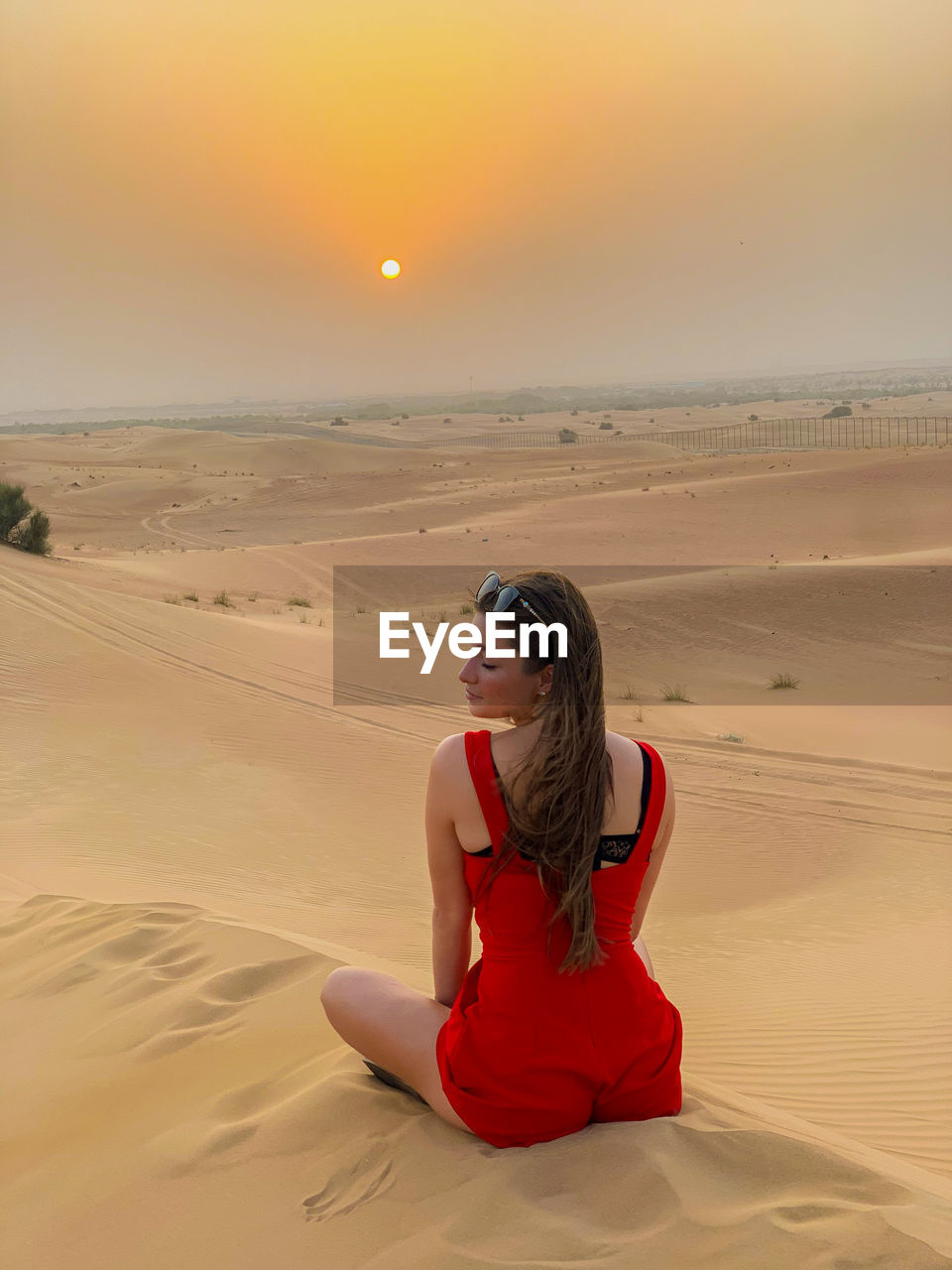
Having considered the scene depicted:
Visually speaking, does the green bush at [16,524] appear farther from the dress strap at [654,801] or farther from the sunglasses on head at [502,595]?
the dress strap at [654,801]

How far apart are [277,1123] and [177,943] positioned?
172cm

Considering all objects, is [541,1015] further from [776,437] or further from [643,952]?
[776,437]

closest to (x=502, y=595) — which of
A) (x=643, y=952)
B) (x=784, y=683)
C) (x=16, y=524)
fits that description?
(x=643, y=952)

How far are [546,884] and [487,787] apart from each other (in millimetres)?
286

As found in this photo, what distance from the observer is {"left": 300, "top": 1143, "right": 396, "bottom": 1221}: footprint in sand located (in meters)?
2.61

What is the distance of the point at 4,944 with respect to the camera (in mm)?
4727

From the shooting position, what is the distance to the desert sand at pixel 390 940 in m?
2.54

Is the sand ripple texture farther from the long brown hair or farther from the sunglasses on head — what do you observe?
the sunglasses on head

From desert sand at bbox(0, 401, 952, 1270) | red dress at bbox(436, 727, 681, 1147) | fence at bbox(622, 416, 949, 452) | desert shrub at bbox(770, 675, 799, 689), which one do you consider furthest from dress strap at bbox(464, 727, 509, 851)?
fence at bbox(622, 416, 949, 452)

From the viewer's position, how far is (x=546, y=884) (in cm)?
266

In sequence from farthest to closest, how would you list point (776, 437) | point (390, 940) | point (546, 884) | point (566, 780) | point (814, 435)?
point (814, 435) → point (776, 437) → point (390, 940) → point (546, 884) → point (566, 780)

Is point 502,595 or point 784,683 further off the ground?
point 502,595

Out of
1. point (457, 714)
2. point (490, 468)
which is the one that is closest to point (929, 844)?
point (457, 714)

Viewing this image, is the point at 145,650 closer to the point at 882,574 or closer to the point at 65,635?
the point at 65,635
